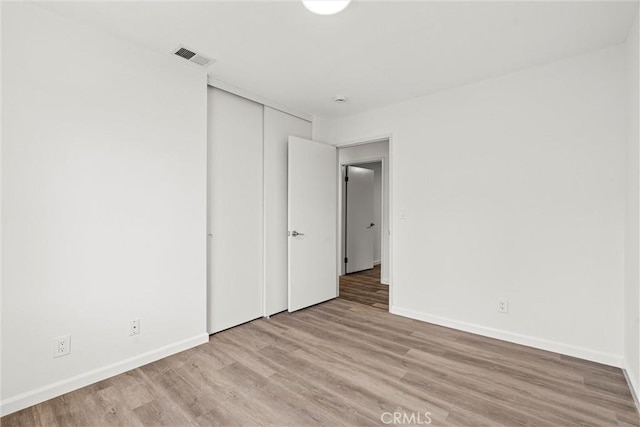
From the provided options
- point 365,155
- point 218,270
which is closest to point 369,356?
point 218,270

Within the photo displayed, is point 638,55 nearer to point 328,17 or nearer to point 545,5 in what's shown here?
point 545,5

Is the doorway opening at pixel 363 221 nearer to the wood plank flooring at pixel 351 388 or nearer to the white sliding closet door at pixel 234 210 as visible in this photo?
the white sliding closet door at pixel 234 210

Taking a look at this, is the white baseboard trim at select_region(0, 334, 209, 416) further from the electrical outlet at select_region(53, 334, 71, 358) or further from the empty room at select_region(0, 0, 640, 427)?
the electrical outlet at select_region(53, 334, 71, 358)

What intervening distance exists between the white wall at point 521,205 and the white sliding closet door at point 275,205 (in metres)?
1.29

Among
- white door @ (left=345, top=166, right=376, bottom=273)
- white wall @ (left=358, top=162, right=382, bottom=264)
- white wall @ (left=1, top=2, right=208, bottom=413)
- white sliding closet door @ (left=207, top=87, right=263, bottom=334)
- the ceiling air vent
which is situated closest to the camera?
white wall @ (left=1, top=2, right=208, bottom=413)

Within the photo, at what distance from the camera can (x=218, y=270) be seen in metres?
2.97

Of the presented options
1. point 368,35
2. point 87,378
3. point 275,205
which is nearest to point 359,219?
point 275,205

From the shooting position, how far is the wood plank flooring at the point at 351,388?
5.70 ft

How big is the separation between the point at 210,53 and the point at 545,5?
230 centimetres

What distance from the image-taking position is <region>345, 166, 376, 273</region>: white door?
5679mm

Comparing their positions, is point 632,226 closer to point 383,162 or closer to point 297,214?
point 297,214

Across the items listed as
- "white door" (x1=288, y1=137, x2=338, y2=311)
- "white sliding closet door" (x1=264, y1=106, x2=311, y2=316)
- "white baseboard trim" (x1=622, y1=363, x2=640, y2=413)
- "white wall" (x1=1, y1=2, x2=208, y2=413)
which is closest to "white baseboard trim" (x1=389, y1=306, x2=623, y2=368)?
"white baseboard trim" (x1=622, y1=363, x2=640, y2=413)
